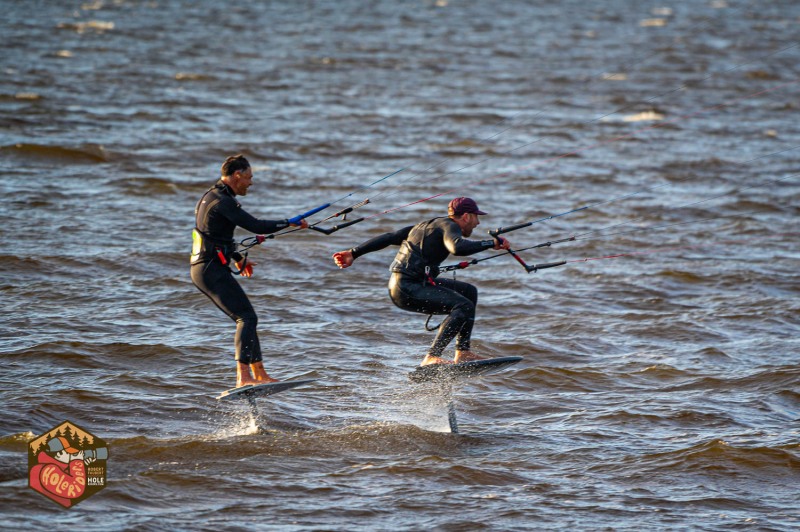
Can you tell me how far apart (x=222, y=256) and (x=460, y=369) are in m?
2.65

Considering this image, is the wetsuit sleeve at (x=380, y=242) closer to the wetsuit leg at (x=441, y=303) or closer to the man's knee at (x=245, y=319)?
the wetsuit leg at (x=441, y=303)

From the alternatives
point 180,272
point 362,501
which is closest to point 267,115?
point 180,272

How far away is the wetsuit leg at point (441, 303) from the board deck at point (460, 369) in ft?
0.88

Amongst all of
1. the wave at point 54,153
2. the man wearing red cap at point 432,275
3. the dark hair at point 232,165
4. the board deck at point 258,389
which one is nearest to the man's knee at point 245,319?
the board deck at point 258,389

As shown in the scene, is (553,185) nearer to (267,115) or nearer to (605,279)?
(605,279)

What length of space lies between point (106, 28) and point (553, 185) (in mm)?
28147

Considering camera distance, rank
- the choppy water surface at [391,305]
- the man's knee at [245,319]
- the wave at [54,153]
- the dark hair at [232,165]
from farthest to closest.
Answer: the wave at [54,153] → the man's knee at [245,319] → the dark hair at [232,165] → the choppy water surface at [391,305]

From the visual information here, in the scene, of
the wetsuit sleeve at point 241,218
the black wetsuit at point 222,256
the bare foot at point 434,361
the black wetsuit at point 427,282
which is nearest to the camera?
the wetsuit sleeve at point 241,218

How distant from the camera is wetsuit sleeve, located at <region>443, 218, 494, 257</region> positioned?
36.6ft

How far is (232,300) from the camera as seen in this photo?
1157 cm

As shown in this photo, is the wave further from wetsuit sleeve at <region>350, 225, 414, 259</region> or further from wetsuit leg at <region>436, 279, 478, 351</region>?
wetsuit leg at <region>436, 279, 478, 351</region>

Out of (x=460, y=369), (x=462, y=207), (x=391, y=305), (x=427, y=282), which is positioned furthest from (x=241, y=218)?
(x=391, y=305)

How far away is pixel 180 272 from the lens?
734 inches

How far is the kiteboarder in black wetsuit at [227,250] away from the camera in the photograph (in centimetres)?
1134
